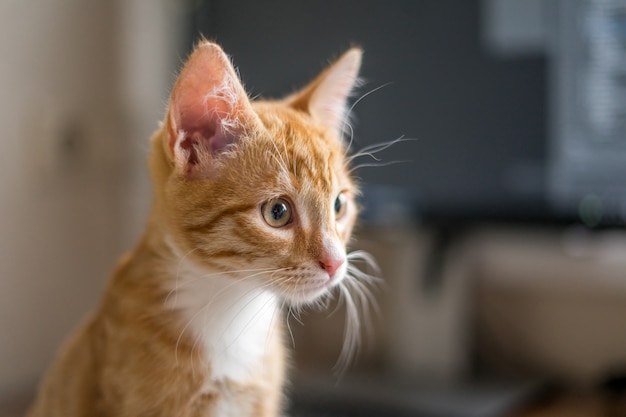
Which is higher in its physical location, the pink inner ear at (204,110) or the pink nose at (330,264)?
the pink inner ear at (204,110)

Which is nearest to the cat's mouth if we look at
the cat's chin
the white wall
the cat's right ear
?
the cat's chin

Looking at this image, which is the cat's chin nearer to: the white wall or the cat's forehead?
the cat's forehead

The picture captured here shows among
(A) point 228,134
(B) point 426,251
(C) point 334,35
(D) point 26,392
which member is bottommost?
(D) point 26,392

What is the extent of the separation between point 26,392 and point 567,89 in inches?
39.5

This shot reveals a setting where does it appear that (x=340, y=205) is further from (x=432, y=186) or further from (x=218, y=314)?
(x=432, y=186)

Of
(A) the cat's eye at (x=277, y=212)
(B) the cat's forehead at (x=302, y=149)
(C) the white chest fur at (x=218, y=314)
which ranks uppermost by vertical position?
(B) the cat's forehead at (x=302, y=149)

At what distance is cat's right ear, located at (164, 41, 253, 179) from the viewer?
62 centimetres

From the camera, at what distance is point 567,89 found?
3.49 ft

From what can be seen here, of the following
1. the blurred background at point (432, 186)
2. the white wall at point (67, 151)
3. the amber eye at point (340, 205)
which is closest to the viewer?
the amber eye at point (340, 205)

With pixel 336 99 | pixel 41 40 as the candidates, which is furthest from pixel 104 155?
pixel 336 99

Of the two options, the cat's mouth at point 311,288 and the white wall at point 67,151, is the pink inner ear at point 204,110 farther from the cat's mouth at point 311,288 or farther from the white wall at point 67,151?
the white wall at point 67,151

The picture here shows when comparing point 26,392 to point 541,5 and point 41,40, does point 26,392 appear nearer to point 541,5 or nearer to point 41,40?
point 41,40

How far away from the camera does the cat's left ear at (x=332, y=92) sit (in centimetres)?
76

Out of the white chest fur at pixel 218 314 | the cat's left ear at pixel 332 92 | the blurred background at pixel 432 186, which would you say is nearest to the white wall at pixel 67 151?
the blurred background at pixel 432 186
